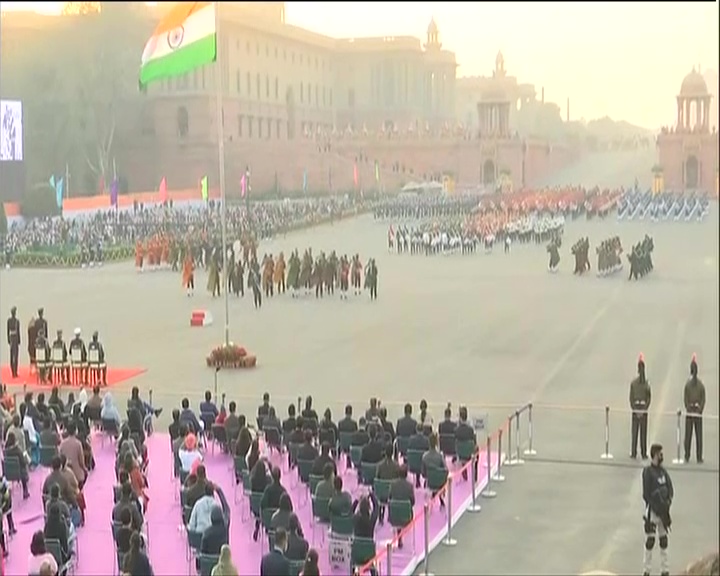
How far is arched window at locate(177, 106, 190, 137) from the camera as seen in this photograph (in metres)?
13.3

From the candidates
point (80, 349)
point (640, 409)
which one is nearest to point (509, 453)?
point (640, 409)

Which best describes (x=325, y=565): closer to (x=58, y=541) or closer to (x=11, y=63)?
(x=58, y=541)

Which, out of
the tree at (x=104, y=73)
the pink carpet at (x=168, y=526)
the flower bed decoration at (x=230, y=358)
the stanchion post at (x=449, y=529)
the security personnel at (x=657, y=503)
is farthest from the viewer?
the tree at (x=104, y=73)

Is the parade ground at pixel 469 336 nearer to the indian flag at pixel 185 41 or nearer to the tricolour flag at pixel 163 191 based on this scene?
the tricolour flag at pixel 163 191

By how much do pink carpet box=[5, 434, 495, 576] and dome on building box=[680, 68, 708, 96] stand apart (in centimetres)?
639

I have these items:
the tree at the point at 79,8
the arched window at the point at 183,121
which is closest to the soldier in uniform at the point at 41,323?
the arched window at the point at 183,121

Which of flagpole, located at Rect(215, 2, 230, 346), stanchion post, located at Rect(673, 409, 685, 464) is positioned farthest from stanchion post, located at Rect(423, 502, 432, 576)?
flagpole, located at Rect(215, 2, 230, 346)

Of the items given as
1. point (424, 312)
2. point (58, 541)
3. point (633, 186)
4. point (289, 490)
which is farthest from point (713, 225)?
point (58, 541)

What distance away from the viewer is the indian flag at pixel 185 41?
1109 centimetres

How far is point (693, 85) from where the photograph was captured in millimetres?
13500

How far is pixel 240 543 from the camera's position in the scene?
8.09 m

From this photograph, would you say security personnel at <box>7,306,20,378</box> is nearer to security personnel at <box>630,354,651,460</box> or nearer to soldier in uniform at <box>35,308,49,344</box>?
soldier in uniform at <box>35,308,49,344</box>

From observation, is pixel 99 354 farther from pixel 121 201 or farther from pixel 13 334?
pixel 121 201

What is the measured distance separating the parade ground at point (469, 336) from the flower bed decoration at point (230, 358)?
100mm
